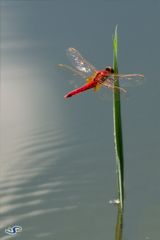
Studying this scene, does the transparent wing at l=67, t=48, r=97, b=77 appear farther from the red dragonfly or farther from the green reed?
the green reed

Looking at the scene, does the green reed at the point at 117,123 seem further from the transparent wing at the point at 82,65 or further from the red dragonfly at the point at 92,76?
the transparent wing at the point at 82,65

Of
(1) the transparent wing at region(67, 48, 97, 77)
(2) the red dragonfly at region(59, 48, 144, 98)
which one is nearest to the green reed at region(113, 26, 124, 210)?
(2) the red dragonfly at region(59, 48, 144, 98)

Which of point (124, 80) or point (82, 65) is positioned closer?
point (124, 80)

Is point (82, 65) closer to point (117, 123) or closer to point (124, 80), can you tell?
point (124, 80)

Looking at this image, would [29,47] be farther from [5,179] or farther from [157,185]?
[157,185]

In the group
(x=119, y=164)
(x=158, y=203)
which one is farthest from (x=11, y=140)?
(x=119, y=164)

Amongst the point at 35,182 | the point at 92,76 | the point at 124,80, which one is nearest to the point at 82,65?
the point at 92,76

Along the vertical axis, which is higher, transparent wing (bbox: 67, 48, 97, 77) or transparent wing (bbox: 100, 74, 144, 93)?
transparent wing (bbox: 67, 48, 97, 77)

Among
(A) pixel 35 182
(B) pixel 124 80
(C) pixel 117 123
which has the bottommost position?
(A) pixel 35 182

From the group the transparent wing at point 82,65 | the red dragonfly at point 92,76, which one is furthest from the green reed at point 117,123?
the transparent wing at point 82,65
